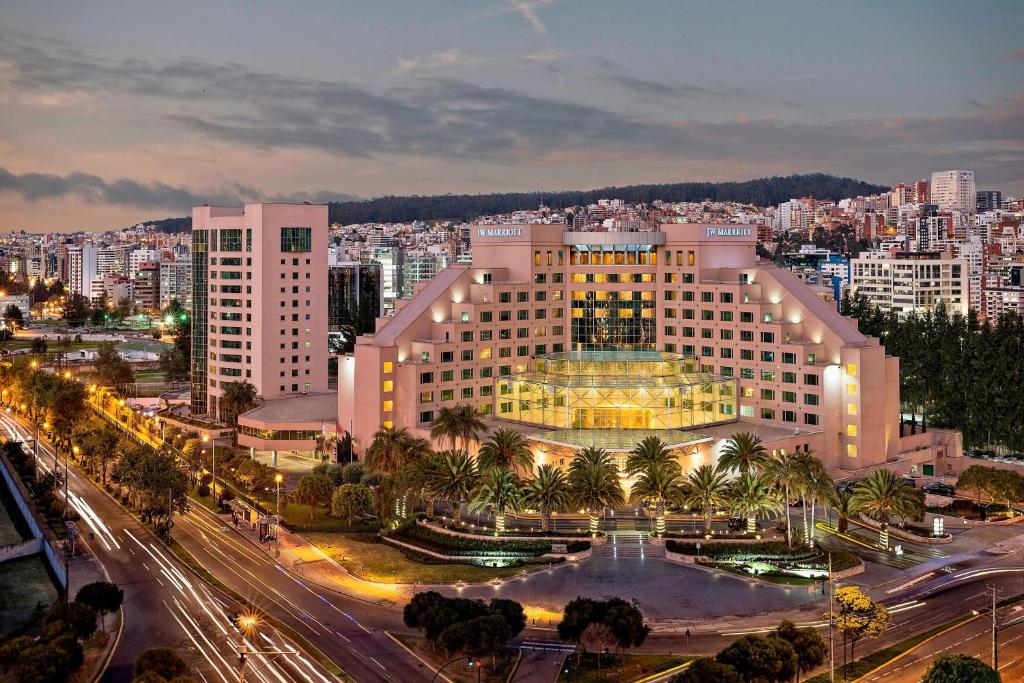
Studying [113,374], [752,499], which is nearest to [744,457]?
[752,499]

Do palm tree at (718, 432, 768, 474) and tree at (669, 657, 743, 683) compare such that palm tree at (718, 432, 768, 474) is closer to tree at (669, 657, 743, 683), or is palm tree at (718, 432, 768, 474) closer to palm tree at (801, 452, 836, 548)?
palm tree at (801, 452, 836, 548)

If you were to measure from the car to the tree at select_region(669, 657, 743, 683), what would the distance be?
186ft

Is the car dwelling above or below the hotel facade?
below

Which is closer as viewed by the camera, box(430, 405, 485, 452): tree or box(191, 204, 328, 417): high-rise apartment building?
box(430, 405, 485, 452): tree

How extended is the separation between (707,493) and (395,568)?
26.2 meters

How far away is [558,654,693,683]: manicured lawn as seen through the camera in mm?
57844

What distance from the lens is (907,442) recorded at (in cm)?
10981

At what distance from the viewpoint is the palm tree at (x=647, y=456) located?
292 ft

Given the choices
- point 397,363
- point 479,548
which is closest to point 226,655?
point 479,548

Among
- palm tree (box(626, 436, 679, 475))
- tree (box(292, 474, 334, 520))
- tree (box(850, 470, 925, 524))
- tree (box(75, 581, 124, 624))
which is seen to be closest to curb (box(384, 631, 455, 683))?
tree (box(75, 581, 124, 624))

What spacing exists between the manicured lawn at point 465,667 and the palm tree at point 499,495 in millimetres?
22345

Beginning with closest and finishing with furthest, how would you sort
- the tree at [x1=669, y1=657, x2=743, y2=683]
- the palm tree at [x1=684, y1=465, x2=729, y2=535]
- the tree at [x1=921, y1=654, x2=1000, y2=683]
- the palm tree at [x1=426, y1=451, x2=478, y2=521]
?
the tree at [x1=921, y1=654, x2=1000, y2=683] < the tree at [x1=669, y1=657, x2=743, y2=683] < the palm tree at [x1=684, y1=465, x2=729, y2=535] < the palm tree at [x1=426, y1=451, x2=478, y2=521]

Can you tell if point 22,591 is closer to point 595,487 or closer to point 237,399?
point 595,487

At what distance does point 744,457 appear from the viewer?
89.7 m
